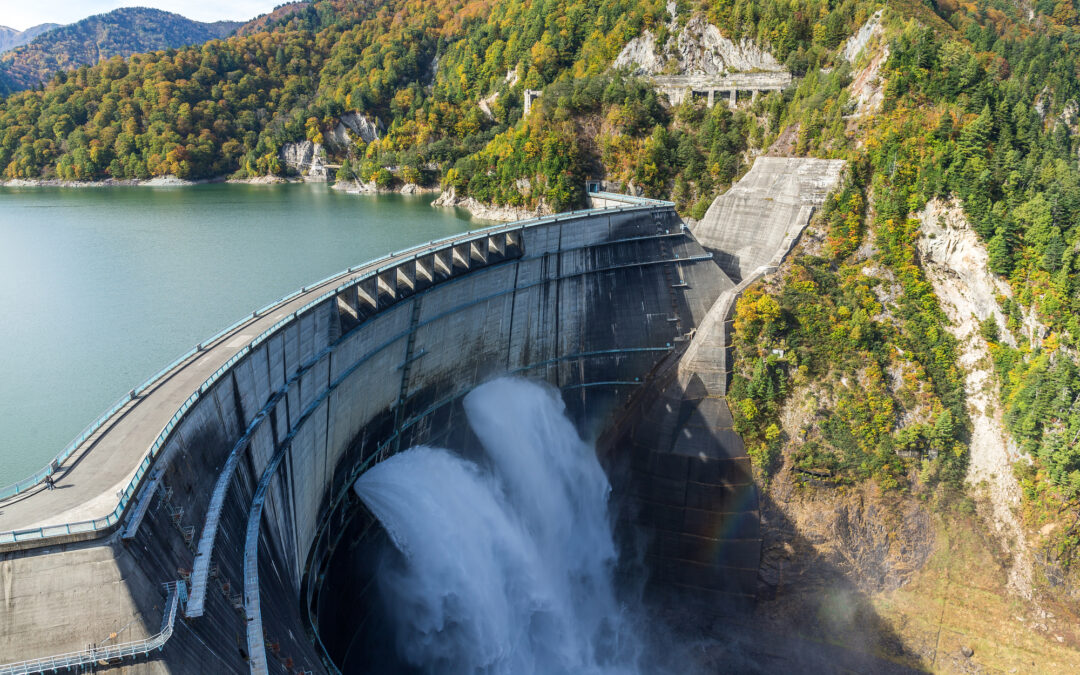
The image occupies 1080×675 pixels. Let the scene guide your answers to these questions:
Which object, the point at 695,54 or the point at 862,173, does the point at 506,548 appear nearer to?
the point at 862,173

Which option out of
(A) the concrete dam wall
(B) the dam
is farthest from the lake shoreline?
(A) the concrete dam wall

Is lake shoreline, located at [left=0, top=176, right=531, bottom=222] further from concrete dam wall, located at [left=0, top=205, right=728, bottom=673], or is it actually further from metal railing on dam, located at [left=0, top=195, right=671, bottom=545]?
metal railing on dam, located at [left=0, top=195, right=671, bottom=545]

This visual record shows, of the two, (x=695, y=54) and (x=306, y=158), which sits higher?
(x=695, y=54)

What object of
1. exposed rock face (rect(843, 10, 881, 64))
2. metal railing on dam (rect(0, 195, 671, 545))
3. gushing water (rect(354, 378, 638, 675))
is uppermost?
exposed rock face (rect(843, 10, 881, 64))

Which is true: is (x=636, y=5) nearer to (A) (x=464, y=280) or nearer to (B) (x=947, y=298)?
(B) (x=947, y=298)

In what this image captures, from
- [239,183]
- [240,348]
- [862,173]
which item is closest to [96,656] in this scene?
[240,348]
